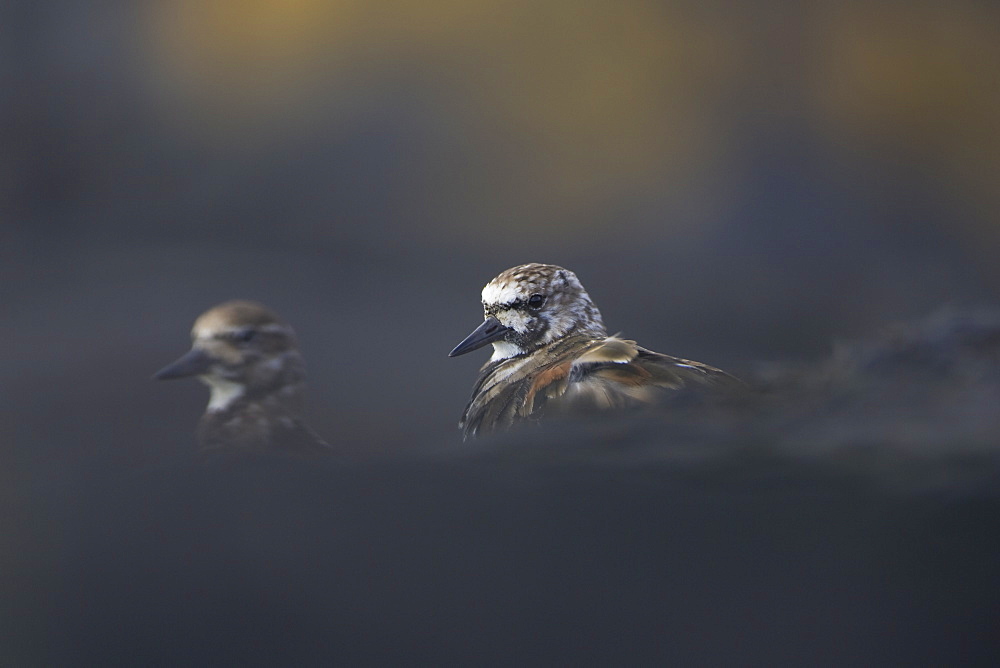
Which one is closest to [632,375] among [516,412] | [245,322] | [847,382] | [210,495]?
[516,412]

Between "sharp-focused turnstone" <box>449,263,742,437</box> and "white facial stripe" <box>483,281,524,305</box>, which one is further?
"white facial stripe" <box>483,281,524,305</box>

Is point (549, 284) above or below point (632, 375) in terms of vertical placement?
above

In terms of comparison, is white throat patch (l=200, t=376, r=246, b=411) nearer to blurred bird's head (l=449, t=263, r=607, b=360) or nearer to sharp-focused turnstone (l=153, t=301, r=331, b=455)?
sharp-focused turnstone (l=153, t=301, r=331, b=455)

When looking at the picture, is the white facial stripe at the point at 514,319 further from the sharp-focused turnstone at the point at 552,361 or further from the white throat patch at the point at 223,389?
the white throat patch at the point at 223,389

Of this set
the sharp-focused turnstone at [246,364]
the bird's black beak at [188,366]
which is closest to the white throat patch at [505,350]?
the sharp-focused turnstone at [246,364]

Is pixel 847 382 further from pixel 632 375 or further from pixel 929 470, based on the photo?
pixel 632 375

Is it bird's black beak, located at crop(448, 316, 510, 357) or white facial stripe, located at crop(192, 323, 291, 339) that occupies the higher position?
white facial stripe, located at crop(192, 323, 291, 339)

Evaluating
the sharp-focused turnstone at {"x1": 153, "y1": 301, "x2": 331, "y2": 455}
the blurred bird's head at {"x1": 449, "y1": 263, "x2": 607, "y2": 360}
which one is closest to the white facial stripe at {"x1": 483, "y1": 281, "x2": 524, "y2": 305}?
the blurred bird's head at {"x1": 449, "y1": 263, "x2": 607, "y2": 360}

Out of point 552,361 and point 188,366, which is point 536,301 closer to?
point 552,361
